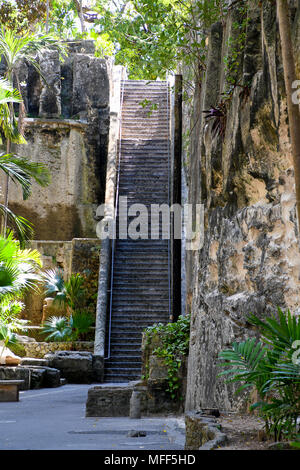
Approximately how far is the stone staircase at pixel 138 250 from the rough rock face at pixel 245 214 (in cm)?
443

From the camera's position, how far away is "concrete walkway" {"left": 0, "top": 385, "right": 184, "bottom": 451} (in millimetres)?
5590

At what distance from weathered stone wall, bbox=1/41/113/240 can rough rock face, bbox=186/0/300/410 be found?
42.8ft

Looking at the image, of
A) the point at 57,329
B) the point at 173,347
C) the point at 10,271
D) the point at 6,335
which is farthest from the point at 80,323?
the point at 173,347

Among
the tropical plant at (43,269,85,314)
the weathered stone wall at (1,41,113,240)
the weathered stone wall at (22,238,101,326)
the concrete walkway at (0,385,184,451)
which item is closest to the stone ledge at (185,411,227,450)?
the concrete walkway at (0,385,184,451)

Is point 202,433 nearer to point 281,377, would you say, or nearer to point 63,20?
point 281,377

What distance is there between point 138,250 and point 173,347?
8.47 metres

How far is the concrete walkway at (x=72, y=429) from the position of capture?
5.59 metres

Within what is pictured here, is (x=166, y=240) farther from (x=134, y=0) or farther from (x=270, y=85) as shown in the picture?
(x=270, y=85)

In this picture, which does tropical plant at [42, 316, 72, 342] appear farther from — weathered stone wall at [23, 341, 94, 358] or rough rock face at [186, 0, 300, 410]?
rough rock face at [186, 0, 300, 410]

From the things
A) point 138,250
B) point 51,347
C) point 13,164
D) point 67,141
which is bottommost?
point 51,347

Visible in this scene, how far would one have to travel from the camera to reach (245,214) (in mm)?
7051

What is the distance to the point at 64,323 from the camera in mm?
16234

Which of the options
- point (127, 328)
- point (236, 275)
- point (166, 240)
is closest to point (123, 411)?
point (236, 275)
